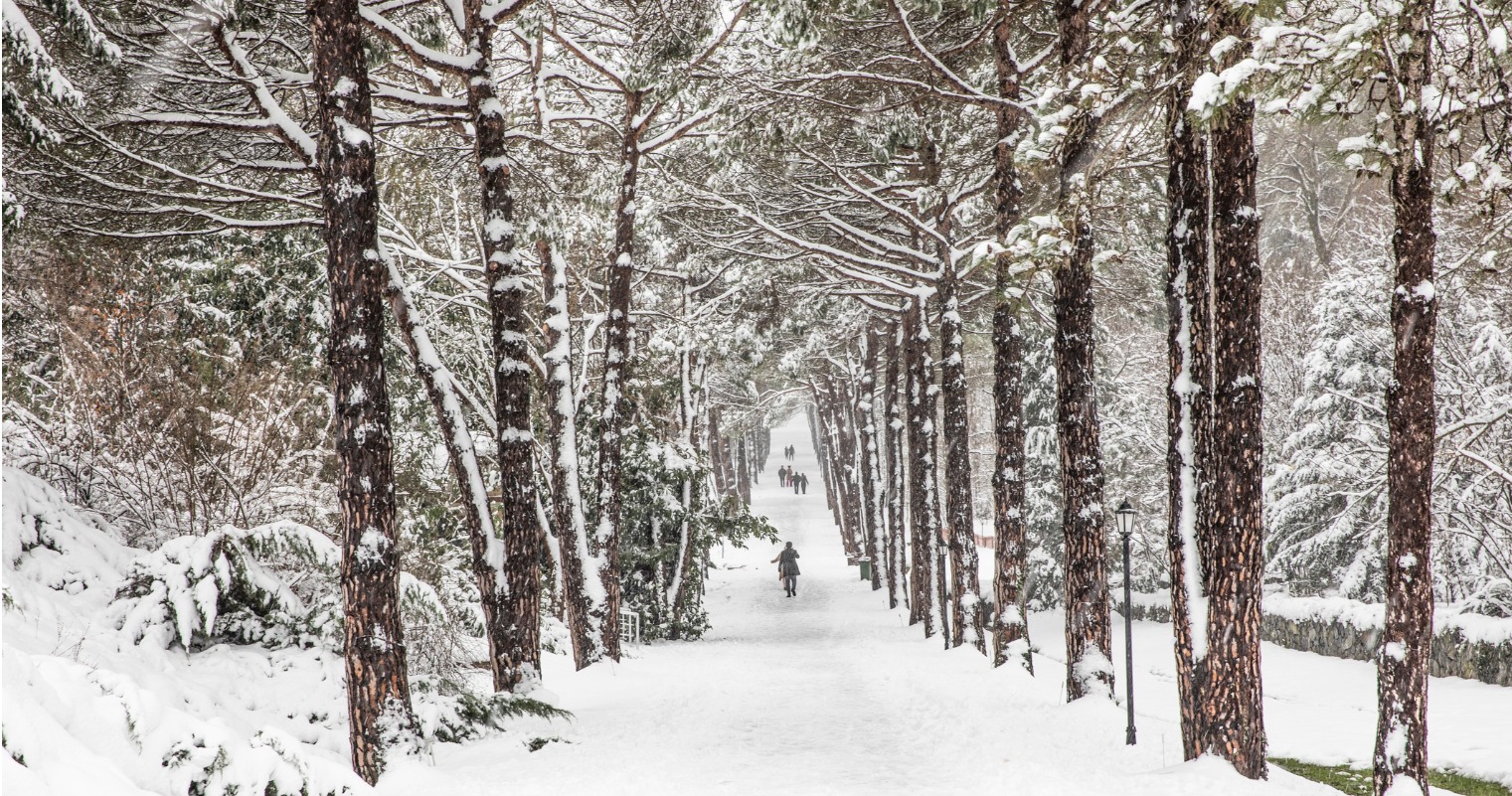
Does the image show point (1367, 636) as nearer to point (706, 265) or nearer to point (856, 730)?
point (856, 730)

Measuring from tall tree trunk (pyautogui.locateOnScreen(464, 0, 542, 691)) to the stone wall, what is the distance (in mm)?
7958

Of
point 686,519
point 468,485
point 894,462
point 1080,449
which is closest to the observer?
point 1080,449

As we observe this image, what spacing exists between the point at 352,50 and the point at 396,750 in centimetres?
529

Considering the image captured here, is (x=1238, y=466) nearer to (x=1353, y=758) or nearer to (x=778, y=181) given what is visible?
(x=1353, y=758)

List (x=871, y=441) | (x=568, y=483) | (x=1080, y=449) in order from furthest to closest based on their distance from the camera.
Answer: (x=871, y=441), (x=568, y=483), (x=1080, y=449)

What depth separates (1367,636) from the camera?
1856 cm

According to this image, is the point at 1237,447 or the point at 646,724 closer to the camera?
the point at 1237,447

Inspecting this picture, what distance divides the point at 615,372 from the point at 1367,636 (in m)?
14.2

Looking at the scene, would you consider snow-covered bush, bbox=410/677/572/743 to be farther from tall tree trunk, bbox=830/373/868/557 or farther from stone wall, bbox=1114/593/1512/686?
tall tree trunk, bbox=830/373/868/557

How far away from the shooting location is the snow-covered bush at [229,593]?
930 cm

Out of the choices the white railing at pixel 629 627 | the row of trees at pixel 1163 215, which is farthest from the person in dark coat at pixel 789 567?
the row of trees at pixel 1163 215

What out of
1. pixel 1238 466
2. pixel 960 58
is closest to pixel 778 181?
pixel 960 58

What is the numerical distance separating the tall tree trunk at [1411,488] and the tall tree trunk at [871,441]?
19.5 meters

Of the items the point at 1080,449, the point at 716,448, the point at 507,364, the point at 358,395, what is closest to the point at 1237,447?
the point at 1080,449
